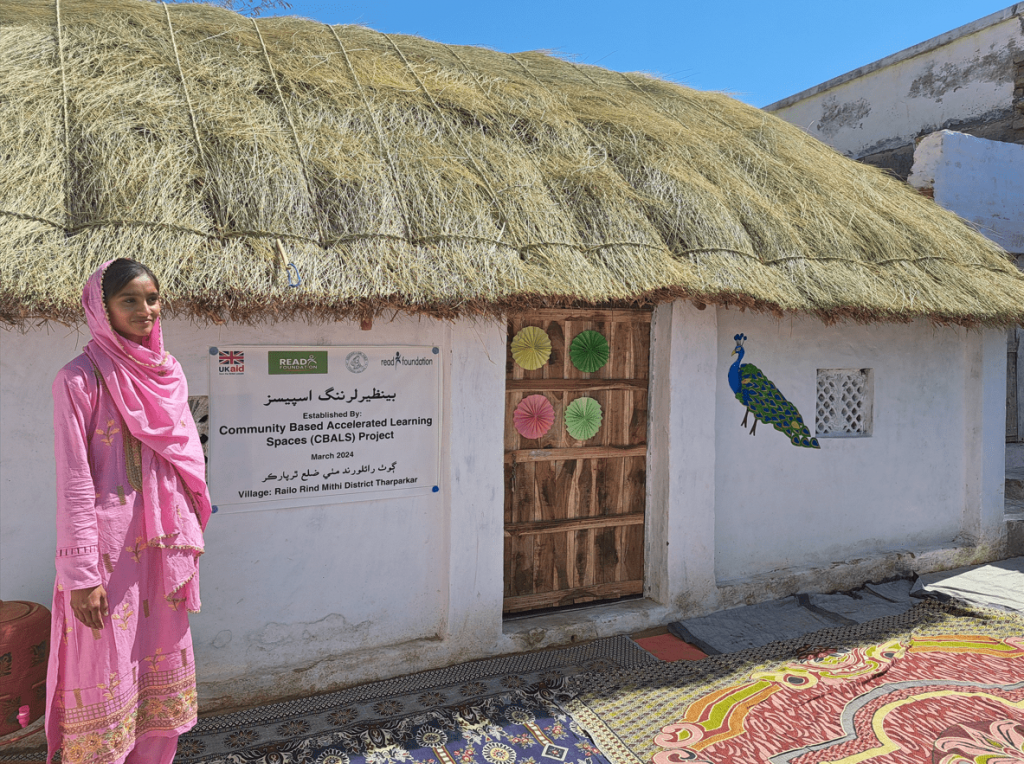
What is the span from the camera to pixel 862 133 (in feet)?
36.1

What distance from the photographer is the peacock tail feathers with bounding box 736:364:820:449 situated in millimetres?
5090

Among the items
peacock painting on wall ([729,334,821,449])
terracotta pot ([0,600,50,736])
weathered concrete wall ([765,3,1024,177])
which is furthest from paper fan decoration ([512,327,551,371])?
weathered concrete wall ([765,3,1024,177])

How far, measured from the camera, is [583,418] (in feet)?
15.4

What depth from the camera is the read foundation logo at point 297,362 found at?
12.4ft

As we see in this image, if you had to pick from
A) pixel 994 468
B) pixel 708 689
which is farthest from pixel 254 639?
pixel 994 468

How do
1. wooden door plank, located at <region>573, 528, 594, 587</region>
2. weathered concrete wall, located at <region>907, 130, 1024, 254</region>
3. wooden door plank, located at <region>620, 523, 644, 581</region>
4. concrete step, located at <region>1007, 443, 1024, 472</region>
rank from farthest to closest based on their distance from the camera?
concrete step, located at <region>1007, 443, 1024, 472</region> < weathered concrete wall, located at <region>907, 130, 1024, 254</region> < wooden door plank, located at <region>620, 523, 644, 581</region> < wooden door plank, located at <region>573, 528, 594, 587</region>

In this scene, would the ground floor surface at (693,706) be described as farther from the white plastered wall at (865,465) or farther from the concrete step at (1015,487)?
the concrete step at (1015,487)

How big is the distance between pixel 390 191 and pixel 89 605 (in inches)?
98.9

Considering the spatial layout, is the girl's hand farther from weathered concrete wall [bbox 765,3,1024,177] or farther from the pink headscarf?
weathered concrete wall [bbox 765,3,1024,177]

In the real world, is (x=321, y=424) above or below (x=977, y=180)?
below

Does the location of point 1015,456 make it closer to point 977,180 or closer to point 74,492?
point 977,180

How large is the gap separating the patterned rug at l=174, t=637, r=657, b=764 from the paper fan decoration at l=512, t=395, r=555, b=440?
4.62ft

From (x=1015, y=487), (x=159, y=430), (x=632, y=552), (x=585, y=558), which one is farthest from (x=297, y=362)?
(x=1015, y=487)

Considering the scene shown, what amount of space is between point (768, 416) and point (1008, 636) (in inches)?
80.2
